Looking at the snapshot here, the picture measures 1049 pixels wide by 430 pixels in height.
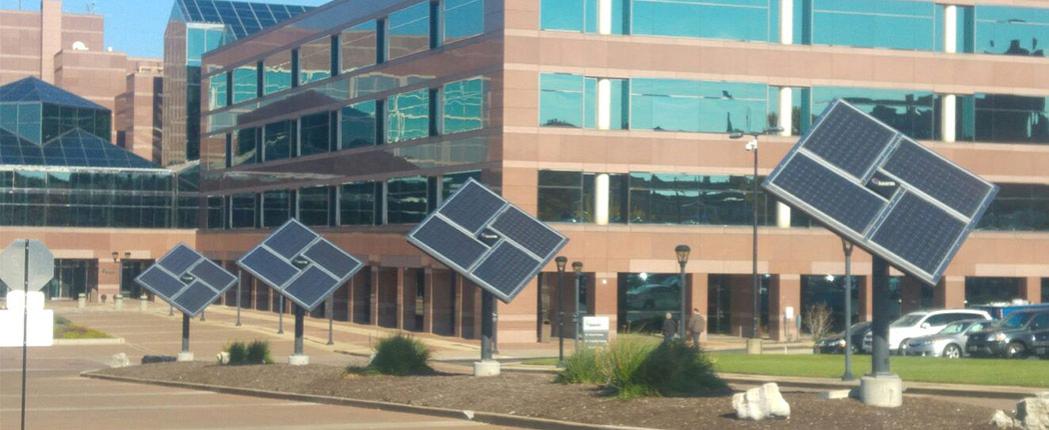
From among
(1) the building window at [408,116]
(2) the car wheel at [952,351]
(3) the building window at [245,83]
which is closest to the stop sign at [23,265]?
(2) the car wheel at [952,351]

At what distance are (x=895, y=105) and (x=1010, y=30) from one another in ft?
18.9

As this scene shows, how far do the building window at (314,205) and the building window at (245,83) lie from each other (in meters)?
8.95

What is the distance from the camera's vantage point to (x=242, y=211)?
3342 inches

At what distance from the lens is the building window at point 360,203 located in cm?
6550

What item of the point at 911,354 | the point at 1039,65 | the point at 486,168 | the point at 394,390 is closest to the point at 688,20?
the point at 486,168

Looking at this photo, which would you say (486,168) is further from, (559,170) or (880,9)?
(880,9)

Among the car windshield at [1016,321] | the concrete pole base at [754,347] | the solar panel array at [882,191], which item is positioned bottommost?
the concrete pole base at [754,347]

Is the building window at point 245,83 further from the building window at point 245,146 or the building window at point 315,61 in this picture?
the building window at point 315,61

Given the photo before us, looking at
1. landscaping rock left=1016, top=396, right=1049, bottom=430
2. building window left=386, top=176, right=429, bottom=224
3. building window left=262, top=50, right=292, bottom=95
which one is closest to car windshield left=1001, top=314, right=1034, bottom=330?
landscaping rock left=1016, top=396, right=1049, bottom=430

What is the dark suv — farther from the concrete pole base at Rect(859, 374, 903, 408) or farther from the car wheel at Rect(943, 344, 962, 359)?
the concrete pole base at Rect(859, 374, 903, 408)

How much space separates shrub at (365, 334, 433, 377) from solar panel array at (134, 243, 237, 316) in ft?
42.7

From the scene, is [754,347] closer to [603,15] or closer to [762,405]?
[603,15]

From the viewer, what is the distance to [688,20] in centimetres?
5600

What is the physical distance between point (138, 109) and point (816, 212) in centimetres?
11758
